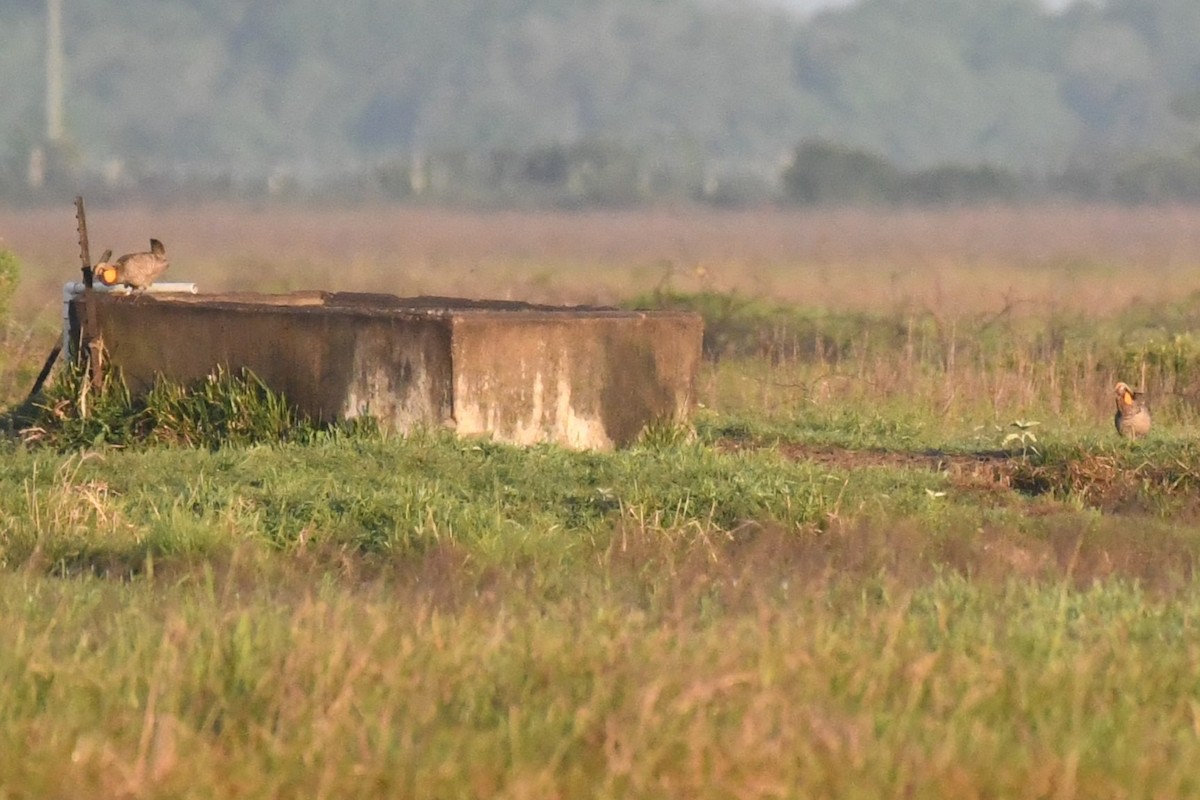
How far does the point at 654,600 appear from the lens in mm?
6188

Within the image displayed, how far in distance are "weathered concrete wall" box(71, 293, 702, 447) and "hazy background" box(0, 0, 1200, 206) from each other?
2093cm

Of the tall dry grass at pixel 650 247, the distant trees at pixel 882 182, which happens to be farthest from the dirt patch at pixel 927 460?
the distant trees at pixel 882 182

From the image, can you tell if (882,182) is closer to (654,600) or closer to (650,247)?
(650,247)

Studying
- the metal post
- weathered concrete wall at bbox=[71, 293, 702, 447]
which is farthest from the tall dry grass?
weathered concrete wall at bbox=[71, 293, 702, 447]

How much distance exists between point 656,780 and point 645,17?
61143 millimetres

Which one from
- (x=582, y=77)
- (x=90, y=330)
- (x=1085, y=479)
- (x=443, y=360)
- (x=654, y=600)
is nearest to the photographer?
(x=654, y=600)

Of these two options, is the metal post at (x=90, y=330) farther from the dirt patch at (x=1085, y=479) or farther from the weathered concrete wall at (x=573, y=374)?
the dirt patch at (x=1085, y=479)

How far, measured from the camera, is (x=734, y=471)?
876 cm

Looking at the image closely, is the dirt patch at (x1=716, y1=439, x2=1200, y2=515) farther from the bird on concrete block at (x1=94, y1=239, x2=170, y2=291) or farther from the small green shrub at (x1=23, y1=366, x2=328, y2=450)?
the bird on concrete block at (x1=94, y1=239, x2=170, y2=291)

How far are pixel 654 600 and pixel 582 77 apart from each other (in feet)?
180

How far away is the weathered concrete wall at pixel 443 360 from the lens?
9695 millimetres

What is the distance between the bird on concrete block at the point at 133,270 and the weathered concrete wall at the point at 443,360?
0.42 m

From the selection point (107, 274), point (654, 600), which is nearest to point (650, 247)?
point (107, 274)

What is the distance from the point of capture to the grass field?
433 cm
